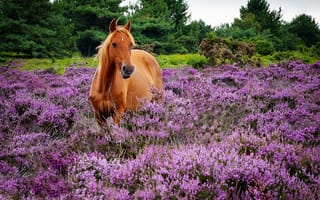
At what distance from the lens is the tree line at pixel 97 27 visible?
71.0 feet

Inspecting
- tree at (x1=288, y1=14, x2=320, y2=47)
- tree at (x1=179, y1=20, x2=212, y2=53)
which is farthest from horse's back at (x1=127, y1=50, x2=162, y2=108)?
tree at (x1=288, y1=14, x2=320, y2=47)

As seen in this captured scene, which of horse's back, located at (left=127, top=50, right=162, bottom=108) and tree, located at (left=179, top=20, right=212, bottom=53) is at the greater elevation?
tree, located at (left=179, top=20, right=212, bottom=53)

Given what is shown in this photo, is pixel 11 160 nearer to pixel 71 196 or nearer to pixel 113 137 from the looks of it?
pixel 113 137

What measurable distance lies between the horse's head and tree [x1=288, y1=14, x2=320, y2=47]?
49284 millimetres

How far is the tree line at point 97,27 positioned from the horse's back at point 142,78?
35.3ft

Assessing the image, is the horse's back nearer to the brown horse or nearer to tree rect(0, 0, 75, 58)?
the brown horse

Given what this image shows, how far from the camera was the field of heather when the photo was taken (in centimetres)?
270

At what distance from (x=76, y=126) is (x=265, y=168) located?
3.74m

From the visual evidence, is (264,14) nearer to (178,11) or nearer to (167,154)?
(178,11)

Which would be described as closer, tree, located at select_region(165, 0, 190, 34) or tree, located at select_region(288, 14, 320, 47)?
tree, located at select_region(165, 0, 190, 34)

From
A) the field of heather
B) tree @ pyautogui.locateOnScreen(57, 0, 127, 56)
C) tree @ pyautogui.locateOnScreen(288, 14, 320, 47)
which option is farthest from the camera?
tree @ pyautogui.locateOnScreen(288, 14, 320, 47)

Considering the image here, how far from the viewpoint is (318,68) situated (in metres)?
12.9

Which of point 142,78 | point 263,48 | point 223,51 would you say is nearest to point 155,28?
point 263,48

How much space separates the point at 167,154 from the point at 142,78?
3.48 meters
